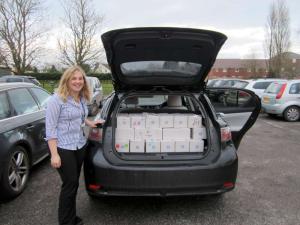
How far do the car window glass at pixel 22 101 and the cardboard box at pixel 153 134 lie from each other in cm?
200

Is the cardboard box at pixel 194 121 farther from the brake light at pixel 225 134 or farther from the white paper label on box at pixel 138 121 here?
the white paper label on box at pixel 138 121

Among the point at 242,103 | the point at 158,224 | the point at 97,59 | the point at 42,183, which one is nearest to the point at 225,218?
the point at 158,224

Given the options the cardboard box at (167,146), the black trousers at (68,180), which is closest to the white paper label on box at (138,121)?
the cardboard box at (167,146)

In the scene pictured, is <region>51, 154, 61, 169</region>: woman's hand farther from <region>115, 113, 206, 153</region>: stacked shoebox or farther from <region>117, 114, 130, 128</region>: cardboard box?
<region>117, 114, 130, 128</region>: cardboard box

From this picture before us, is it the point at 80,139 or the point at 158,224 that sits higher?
the point at 80,139

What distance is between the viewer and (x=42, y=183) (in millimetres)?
4445

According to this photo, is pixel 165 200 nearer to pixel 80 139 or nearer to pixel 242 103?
pixel 80 139

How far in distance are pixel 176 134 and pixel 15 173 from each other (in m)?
2.16

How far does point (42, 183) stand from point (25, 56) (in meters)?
27.4

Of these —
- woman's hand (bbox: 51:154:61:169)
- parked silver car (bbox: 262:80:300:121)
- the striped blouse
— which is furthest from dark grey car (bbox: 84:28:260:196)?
parked silver car (bbox: 262:80:300:121)

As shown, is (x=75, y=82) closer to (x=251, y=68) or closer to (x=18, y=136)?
(x=18, y=136)

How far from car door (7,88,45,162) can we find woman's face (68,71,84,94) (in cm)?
146

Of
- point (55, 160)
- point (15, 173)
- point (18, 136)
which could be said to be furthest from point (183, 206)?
point (18, 136)

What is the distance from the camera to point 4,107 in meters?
4.05
